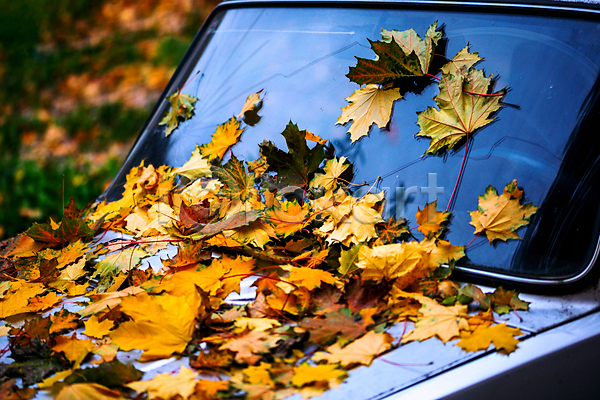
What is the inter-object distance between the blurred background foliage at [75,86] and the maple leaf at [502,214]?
3.76 meters

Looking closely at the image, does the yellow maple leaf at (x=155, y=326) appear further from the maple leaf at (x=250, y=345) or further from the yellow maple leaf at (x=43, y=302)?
the yellow maple leaf at (x=43, y=302)

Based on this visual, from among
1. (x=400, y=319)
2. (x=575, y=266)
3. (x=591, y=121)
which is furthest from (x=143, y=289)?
(x=591, y=121)

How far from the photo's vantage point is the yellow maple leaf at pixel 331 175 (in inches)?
59.4

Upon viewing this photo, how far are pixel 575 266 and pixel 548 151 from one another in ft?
0.97

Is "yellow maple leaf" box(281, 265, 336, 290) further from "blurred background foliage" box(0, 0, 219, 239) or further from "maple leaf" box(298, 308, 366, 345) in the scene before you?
"blurred background foliage" box(0, 0, 219, 239)

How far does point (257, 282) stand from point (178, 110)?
1.18 meters

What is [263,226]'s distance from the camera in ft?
4.79

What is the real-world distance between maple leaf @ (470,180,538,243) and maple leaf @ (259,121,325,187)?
1.71 ft

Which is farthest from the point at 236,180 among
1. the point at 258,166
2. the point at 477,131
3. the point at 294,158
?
the point at 477,131

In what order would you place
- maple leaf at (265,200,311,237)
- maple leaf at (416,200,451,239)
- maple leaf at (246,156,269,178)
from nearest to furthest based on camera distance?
maple leaf at (416,200,451,239)
maple leaf at (265,200,311,237)
maple leaf at (246,156,269,178)

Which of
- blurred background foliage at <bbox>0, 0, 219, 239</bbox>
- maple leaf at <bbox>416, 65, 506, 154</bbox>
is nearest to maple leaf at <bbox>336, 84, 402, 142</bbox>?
maple leaf at <bbox>416, 65, 506, 154</bbox>

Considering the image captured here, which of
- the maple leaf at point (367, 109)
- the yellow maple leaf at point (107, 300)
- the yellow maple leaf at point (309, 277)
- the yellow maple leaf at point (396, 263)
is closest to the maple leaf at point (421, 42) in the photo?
the maple leaf at point (367, 109)

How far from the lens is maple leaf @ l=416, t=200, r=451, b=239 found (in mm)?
1285

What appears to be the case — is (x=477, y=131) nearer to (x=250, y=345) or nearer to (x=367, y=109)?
(x=367, y=109)
